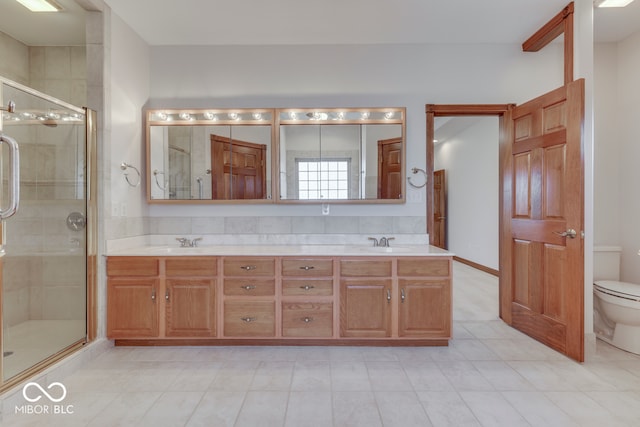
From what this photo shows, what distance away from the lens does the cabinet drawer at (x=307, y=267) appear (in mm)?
2496

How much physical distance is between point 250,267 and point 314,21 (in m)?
2.10

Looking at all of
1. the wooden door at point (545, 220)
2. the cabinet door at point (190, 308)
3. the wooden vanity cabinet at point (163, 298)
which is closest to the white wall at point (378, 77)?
the wooden door at point (545, 220)

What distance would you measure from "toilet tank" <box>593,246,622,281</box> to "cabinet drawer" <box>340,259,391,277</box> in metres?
2.04

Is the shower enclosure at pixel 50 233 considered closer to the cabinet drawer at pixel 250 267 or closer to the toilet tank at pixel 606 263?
the cabinet drawer at pixel 250 267

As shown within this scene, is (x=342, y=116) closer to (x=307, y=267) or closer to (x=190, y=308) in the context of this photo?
(x=307, y=267)

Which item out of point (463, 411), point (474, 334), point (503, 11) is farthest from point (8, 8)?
point (474, 334)

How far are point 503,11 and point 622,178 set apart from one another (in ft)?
6.35

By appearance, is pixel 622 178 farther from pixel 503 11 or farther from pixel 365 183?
pixel 365 183

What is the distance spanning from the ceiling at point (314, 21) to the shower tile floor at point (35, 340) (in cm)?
245

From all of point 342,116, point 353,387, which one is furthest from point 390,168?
point 353,387

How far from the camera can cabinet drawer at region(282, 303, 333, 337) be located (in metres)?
2.49

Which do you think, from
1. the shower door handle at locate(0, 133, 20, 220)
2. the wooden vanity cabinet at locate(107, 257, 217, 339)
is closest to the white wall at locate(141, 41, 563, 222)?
the wooden vanity cabinet at locate(107, 257, 217, 339)

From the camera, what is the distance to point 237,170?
2986mm

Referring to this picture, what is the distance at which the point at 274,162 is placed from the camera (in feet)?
9.74
